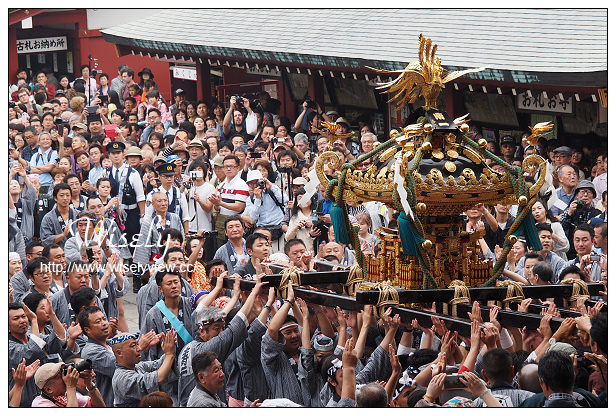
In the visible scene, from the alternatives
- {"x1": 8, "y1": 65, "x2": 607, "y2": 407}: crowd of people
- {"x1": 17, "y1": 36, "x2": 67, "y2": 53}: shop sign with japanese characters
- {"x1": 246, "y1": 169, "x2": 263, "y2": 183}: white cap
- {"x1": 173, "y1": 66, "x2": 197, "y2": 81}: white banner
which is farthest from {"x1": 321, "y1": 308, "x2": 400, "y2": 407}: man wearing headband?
{"x1": 17, "y1": 36, "x2": 67, "y2": 53}: shop sign with japanese characters

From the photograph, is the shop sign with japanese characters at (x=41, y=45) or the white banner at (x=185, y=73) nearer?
the white banner at (x=185, y=73)

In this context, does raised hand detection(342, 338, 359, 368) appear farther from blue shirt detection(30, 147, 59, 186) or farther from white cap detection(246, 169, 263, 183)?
blue shirt detection(30, 147, 59, 186)

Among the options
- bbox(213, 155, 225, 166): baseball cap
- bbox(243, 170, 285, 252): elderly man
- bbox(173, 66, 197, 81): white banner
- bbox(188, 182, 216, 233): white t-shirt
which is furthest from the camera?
bbox(173, 66, 197, 81): white banner

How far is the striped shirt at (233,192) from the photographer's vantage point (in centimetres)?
1048

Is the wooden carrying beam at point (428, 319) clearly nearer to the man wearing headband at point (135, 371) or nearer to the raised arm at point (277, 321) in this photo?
the raised arm at point (277, 321)

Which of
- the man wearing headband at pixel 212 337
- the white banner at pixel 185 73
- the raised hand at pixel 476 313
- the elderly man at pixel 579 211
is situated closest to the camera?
the raised hand at pixel 476 313

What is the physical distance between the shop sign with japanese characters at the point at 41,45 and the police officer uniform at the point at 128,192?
9625 millimetres

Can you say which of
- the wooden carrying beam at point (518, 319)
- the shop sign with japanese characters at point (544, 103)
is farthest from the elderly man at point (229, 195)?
the wooden carrying beam at point (518, 319)

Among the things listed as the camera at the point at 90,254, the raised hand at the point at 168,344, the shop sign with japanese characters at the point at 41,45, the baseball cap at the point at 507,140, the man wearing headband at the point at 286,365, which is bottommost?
the man wearing headband at the point at 286,365

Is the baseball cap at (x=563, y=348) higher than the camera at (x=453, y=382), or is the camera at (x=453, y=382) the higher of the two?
the baseball cap at (x=563, y=348)

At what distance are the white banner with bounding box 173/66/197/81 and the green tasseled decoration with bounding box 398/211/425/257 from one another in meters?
11.5

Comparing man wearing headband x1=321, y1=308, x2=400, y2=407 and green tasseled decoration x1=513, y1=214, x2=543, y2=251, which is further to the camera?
green tasseled decoration x1=513, y1=214, x2=543, y2=251

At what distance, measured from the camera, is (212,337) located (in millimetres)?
6531

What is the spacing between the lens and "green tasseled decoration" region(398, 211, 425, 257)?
20.2ft
